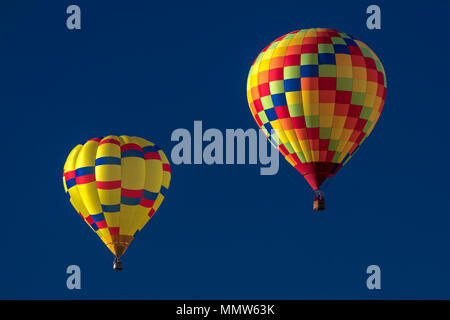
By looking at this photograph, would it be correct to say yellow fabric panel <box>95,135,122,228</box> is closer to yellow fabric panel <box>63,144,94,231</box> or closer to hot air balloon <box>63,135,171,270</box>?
Answer: hot air balloon <box>63,135,171,270</box>

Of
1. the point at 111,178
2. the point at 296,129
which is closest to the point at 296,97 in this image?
the point at 296,129

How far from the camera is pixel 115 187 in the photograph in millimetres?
39688

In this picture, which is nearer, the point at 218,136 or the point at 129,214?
the point at 129,214

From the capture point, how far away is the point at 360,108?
3803cm

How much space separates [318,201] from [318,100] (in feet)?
9.10

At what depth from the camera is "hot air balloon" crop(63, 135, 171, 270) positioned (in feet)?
130

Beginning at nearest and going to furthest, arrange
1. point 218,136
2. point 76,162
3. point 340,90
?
point 340,90, point 76,162, point 218,136

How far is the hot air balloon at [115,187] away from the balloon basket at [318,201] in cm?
531

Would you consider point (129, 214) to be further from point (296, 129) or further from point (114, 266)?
point (296, 129)

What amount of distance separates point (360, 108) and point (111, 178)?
7.43 m

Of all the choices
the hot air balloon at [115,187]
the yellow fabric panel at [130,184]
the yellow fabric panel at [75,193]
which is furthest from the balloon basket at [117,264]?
the yellow fabric panel at [75,193]

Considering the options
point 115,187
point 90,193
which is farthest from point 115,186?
point 90,193

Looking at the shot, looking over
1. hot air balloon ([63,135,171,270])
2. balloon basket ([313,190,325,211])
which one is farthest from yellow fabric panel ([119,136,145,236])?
balloon basket ([313,190,325,211])

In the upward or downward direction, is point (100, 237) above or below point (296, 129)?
below
